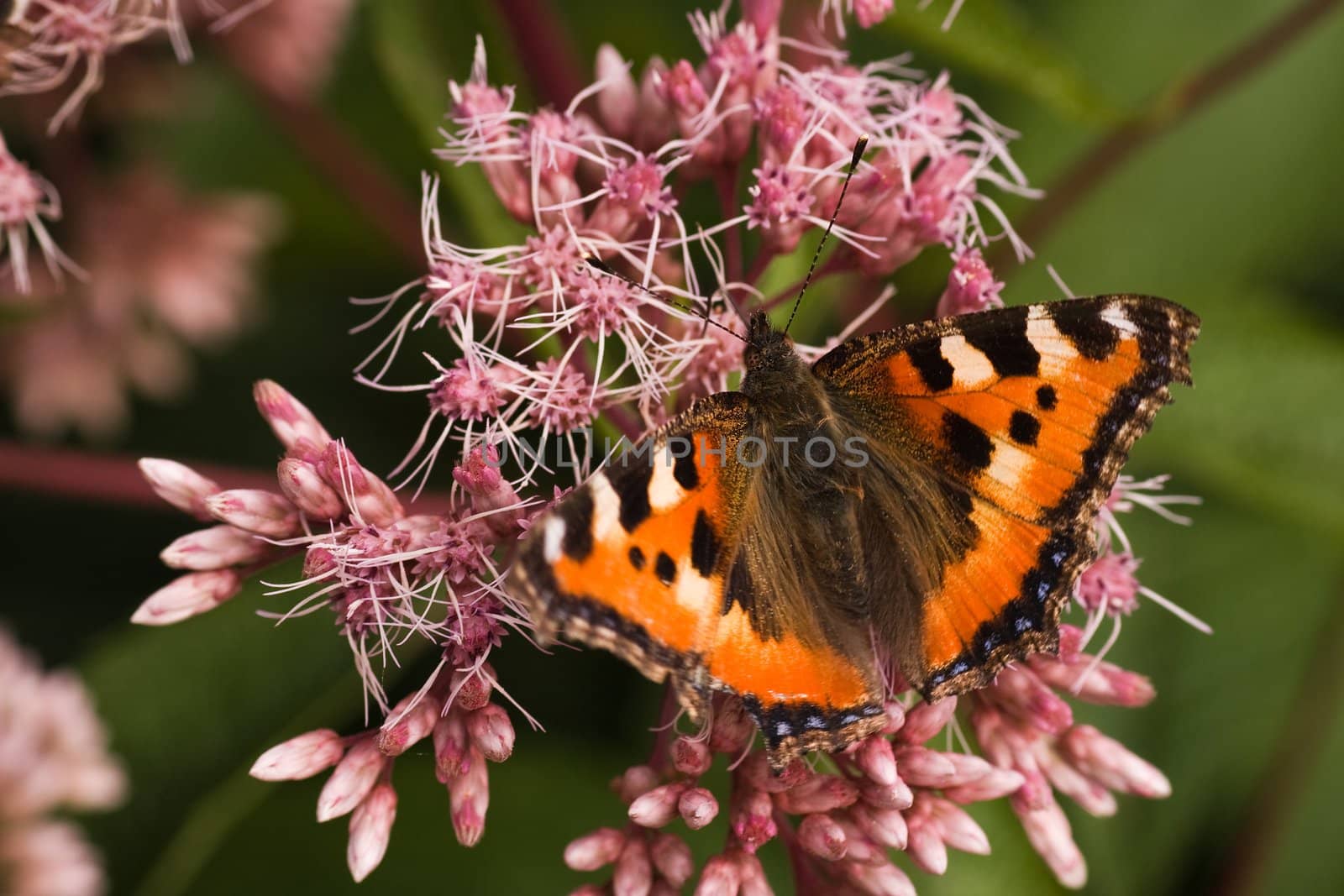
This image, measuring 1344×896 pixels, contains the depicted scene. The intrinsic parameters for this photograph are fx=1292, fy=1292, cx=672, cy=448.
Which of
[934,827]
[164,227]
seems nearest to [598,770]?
[934,827]

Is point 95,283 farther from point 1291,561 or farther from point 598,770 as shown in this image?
point 1291,561

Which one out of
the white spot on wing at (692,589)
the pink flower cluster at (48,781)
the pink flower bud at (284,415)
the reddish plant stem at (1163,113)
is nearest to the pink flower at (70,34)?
the pink flower bud at (284,415)

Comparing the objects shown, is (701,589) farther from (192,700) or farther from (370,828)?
(192,700)

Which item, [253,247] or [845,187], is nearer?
[845,187]

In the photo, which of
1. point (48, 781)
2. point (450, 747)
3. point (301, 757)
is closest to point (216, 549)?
point (301, 757)

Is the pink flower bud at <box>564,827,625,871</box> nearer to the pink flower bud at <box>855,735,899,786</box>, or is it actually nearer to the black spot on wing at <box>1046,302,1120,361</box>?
the pink flower bud at <box>855,735,899,786</box>

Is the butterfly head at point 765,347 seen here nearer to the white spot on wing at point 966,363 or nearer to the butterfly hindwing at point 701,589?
the butterfly hindwing at point 701,589
